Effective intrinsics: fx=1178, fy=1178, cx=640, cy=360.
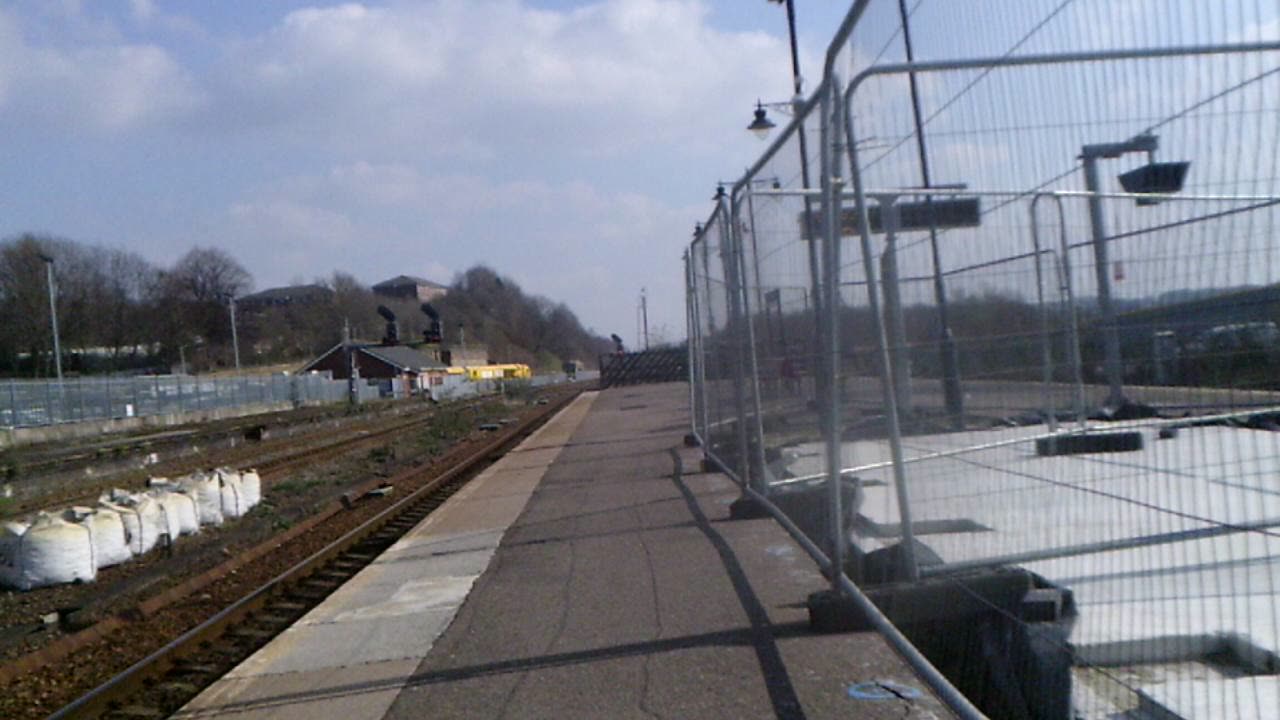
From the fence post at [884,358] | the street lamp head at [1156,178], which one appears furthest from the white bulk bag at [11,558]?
the street lamp head at [1156,178]

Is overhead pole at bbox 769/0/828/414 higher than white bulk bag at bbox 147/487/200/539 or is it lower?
higher

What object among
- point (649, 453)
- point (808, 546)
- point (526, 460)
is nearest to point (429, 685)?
point (808, 546)

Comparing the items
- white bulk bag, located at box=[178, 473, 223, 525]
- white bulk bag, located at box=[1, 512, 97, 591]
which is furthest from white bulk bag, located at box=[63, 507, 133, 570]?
white bulk bag, located at box=[178, 473, 223, 525]

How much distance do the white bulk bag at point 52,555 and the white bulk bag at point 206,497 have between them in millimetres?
3289

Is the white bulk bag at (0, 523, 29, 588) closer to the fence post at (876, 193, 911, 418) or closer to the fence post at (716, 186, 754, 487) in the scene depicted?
the fence post at (716, 186, 754, 487)

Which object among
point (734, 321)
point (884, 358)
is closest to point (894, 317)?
point (884, 358)

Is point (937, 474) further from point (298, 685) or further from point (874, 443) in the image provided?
point (298, 685)

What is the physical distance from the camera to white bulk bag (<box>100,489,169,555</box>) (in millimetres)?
12008

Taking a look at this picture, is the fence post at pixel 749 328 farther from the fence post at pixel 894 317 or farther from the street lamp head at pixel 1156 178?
the street lamp head at pixel 1156 178

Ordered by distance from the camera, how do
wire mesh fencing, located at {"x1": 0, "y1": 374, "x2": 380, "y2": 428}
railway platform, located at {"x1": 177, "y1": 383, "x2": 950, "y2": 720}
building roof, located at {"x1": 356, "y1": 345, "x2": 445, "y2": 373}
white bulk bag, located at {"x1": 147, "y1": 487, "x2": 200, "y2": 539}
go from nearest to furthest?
railway platform, located at {"x1": 177, "y1": 383, "x2": 950, "y2": 720}, white bulk bag, located at {"x1": 147, "y1": 487, "x2": 200, "y2": 539}, wire mesh fencing, located at {"x1": 0, "y1": 374, "x2": 380, "y2": 428}, building roof, located at {"x1": 356, "y1": 345, "x2": 445, "y2": 373}

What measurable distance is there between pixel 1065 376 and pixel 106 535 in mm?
9959

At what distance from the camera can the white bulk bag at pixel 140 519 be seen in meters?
12.0

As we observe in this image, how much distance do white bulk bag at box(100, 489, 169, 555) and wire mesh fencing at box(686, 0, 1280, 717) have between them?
8118mm

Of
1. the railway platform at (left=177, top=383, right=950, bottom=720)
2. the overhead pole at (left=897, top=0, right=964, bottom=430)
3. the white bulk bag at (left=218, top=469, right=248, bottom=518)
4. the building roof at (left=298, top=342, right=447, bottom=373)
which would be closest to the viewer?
the overhead pole at (left=897, top=0, right=964, bottom=430)
